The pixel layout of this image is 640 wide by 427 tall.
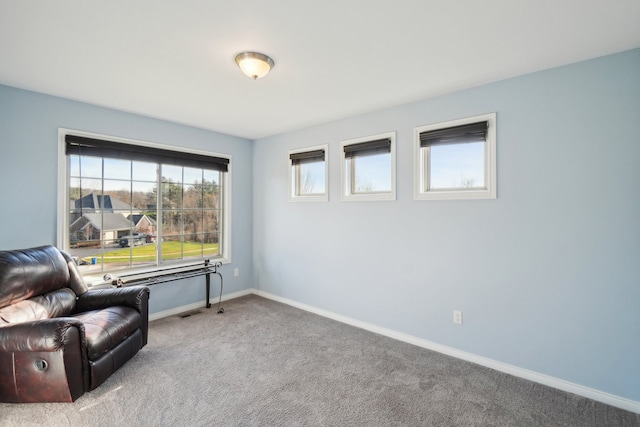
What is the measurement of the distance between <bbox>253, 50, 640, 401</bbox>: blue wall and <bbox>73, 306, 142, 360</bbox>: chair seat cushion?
94.9 inches

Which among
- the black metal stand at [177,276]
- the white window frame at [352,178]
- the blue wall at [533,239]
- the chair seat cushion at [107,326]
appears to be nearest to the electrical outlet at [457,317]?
the blue wall at [533,239]

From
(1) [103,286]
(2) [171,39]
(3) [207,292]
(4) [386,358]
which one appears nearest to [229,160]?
(3) [207,292]

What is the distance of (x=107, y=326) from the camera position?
2.40 meters

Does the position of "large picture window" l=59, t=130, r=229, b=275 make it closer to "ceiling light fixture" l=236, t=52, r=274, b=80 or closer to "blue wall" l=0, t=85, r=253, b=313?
"blue wall" l=0, t=85, r=253, b=313

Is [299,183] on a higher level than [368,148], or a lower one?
lower

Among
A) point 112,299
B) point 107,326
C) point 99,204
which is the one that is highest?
point 99,204

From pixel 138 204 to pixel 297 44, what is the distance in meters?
3.02

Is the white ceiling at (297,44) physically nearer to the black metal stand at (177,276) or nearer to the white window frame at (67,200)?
the white window frame at (67,200)

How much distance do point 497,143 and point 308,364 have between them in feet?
8.83

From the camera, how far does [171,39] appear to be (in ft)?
6.64

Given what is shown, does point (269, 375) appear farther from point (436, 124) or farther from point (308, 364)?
point (436, 124)

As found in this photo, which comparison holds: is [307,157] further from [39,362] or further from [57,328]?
[39,362]

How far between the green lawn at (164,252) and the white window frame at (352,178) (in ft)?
7.69

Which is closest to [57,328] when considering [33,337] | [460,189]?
[33,337]
